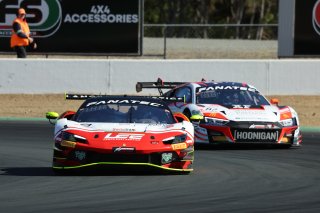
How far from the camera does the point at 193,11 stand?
79.7 metres

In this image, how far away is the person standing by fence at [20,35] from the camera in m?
28.5

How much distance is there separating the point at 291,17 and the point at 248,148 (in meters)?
13.8

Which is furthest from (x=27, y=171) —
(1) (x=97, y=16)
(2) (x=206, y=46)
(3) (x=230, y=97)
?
(2) (x=206, y=46)

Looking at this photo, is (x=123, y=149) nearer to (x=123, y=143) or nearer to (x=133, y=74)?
(x=123, y=143)

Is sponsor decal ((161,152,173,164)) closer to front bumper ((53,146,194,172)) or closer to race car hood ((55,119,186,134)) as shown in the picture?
front bumper ((53,146,194,172))

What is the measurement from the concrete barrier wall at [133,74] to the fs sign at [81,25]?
5076 millimetres

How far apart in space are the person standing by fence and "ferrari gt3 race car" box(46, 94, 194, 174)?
1470 cm

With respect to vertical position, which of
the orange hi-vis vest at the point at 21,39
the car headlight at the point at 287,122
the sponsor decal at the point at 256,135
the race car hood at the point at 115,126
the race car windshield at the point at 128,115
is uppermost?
the orange hi-vis vest at the point at 21,39

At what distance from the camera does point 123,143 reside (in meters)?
12.9

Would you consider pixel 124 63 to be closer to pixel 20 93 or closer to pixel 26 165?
pixel 20 93

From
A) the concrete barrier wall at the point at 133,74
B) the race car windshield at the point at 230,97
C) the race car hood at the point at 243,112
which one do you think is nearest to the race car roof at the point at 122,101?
the race car hood at the point at 243,112

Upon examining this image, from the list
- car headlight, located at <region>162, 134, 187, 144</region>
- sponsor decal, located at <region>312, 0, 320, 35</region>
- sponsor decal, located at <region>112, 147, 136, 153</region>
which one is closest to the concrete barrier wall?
→ sponsor decal, located at <region>312, 0, 320, 35</region>

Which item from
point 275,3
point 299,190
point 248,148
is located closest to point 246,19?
point 275,3

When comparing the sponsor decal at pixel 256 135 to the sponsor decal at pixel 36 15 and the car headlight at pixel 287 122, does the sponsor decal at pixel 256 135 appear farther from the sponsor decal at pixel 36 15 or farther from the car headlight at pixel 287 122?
the sponsor decal at pixel 36 15
